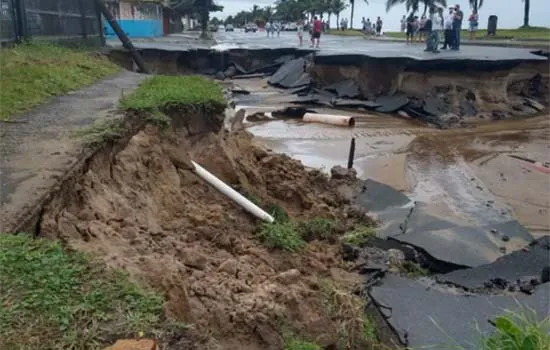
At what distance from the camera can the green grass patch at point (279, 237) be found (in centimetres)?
546

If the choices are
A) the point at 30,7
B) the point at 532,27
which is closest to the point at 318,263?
the point at 30,7

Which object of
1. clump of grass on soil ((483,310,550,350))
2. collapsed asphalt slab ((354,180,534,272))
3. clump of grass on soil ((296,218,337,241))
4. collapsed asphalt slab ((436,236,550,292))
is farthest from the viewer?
clump of grass on soil ((296,218,337,241))

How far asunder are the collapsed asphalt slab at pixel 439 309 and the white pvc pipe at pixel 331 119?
35.8 ft

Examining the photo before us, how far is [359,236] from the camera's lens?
655 cm

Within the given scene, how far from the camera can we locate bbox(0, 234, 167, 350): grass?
2.38 m

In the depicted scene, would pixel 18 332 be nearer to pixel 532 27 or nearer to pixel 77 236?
pixel 77 236

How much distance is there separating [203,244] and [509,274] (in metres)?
2.92

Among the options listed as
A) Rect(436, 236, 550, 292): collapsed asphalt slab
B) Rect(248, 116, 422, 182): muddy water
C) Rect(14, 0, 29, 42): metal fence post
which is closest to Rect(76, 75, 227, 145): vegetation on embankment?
Rect(436, 236, 550, 292): collapsed asphalt slab

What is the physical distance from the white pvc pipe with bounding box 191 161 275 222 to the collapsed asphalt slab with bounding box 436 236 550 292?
1.84m

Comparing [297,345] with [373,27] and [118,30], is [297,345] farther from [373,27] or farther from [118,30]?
[373,27]

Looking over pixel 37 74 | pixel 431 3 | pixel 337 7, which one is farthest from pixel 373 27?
pixel 37 74

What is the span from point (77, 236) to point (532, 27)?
4223 cm

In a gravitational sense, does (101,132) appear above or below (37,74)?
below

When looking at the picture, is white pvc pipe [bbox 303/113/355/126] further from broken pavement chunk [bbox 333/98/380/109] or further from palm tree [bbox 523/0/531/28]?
palm tree [bbox 523/0/531/28]
